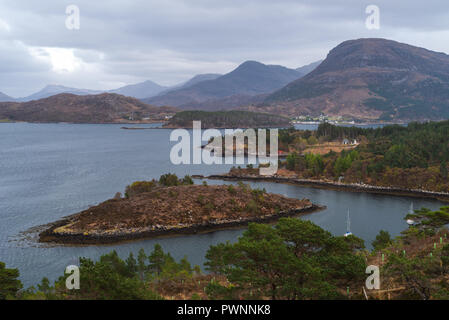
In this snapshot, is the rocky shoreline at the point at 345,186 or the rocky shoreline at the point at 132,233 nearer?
the rocky shoreline at the point at 132,233

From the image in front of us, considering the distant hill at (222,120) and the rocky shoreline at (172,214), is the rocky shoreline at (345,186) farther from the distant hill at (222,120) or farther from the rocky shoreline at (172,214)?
the distant hill at (222,120)

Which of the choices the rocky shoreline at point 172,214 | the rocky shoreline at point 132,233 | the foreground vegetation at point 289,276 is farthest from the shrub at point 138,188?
the foreground vegetation at point 289,276

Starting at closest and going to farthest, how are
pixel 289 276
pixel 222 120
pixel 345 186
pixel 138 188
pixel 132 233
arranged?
pixel 289 276 < pixel 132 233 < pixel 138 188 < pixel 345 186 < pixel 222 120

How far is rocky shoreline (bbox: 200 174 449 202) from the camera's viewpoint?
44.7 metres

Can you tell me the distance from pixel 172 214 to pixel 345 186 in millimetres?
27202

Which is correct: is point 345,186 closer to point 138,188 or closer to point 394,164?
point 394,164

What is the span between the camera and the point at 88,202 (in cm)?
4128

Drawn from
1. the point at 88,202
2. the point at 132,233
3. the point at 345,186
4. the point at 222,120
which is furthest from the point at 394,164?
the point at 222,120

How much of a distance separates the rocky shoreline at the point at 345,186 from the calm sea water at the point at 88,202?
212cm

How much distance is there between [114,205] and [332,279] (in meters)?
26.5

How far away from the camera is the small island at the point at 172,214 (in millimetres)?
30766

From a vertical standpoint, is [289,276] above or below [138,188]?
above

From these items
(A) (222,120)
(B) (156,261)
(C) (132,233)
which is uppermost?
(A) (222,120)
